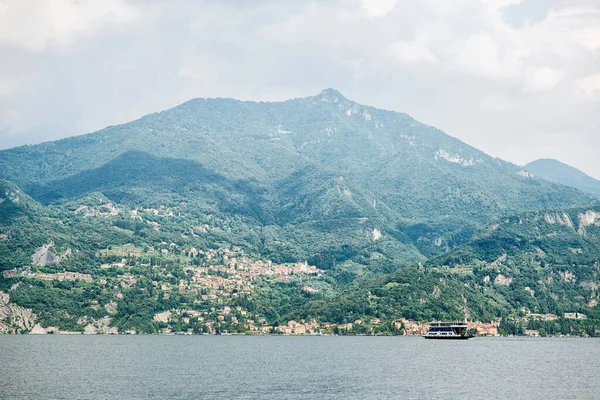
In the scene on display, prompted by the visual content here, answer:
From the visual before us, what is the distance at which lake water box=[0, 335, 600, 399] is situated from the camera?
3723 inches

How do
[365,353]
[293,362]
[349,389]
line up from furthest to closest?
[365,353]
[293,362]
[349,389]

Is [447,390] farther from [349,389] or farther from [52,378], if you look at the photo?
[52,378]

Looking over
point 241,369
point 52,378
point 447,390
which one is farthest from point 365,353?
point 52,378

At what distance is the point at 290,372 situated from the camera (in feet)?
392

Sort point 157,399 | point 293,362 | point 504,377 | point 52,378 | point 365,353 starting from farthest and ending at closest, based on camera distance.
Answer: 1. point 365,353
2. point 293,362
3. point 504,377
4. point 52,378
5. point 157,399

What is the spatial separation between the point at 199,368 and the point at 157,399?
3684 cm

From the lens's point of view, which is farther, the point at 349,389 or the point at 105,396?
the point at 349,389

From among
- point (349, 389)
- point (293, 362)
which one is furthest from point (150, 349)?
point (349, 389)

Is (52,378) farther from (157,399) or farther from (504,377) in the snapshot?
(504,377)

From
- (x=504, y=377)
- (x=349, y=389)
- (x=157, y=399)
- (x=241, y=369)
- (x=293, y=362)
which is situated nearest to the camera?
(x=157, y=399)

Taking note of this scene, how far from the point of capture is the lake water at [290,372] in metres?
94.6

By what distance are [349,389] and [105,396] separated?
1213 inches

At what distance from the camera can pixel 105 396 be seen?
89.1 meters

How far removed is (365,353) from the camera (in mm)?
160875
